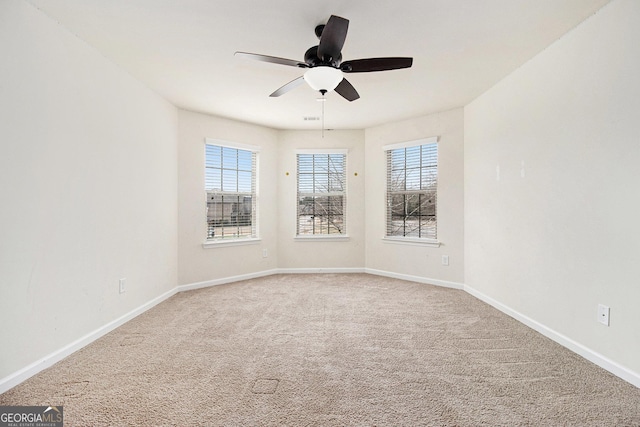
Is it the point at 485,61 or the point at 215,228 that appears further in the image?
the point at 215,228

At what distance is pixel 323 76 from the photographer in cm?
226

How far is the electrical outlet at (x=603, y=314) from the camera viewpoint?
217 centimetres

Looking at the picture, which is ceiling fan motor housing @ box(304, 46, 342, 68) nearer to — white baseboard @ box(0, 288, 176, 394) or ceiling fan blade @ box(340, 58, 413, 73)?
ceiling fan blade @ box(340, 58, 413, 73)

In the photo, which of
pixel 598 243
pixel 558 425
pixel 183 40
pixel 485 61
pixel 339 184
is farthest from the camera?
pixel 339 184

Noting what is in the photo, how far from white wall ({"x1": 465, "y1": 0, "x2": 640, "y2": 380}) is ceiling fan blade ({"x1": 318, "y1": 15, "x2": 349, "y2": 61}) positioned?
184 cm

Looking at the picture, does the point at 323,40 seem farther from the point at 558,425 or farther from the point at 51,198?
the point at 558,425

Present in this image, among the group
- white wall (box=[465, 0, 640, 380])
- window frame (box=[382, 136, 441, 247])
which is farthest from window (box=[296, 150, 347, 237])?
white wall (box=[465, 0, 640, 380])

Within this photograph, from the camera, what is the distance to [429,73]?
123 inches

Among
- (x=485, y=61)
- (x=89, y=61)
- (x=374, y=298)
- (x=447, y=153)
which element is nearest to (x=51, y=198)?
(x=89, y=61)

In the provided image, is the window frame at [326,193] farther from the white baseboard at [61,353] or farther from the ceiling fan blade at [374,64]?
the ceiling fan blade at [374,64]

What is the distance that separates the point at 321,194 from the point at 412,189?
1.53 metres

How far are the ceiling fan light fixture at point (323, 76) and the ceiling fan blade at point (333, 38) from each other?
72 mm

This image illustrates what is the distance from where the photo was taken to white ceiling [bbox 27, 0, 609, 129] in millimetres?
2104

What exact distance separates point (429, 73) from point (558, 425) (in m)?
2.93
